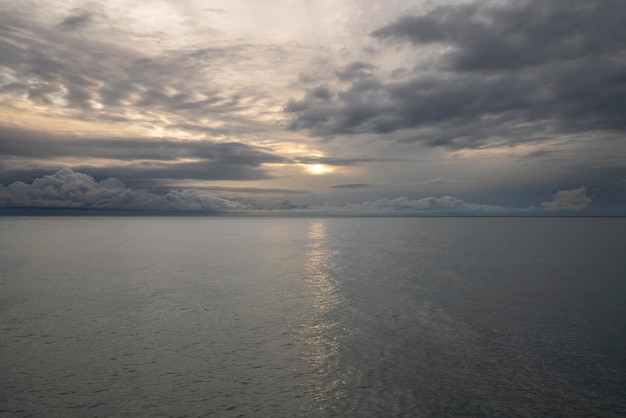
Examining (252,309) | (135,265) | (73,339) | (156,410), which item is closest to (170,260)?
(135,265)

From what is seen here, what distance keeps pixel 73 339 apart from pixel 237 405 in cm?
1310

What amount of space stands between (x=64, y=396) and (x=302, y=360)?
10028mm

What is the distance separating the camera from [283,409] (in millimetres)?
15445

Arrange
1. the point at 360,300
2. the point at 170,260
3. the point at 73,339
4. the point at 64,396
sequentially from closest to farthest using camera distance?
1. the point at 64,396
2. the point at 73,339
3. the point at 360,300
4. the point at 170,260

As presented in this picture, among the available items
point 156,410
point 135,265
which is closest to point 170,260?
point 135,265

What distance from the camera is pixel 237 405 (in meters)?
15.6

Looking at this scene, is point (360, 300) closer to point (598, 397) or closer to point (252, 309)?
point (252, 309)

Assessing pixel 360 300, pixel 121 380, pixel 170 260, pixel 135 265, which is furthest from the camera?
pixel 170 260

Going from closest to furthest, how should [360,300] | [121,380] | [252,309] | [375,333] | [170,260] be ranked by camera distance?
1. [121,380]
2. [375,333]
3. [252,309]
4. [360,300]
5. [170,260]

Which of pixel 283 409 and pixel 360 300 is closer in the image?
pixel 283 409

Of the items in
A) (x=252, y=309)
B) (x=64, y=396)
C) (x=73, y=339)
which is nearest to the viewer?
(x=64, y=396)

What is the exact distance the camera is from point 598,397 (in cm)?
1652

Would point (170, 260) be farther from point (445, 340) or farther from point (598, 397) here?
point (598, 397)

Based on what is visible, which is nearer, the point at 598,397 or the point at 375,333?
the point at 598,397
